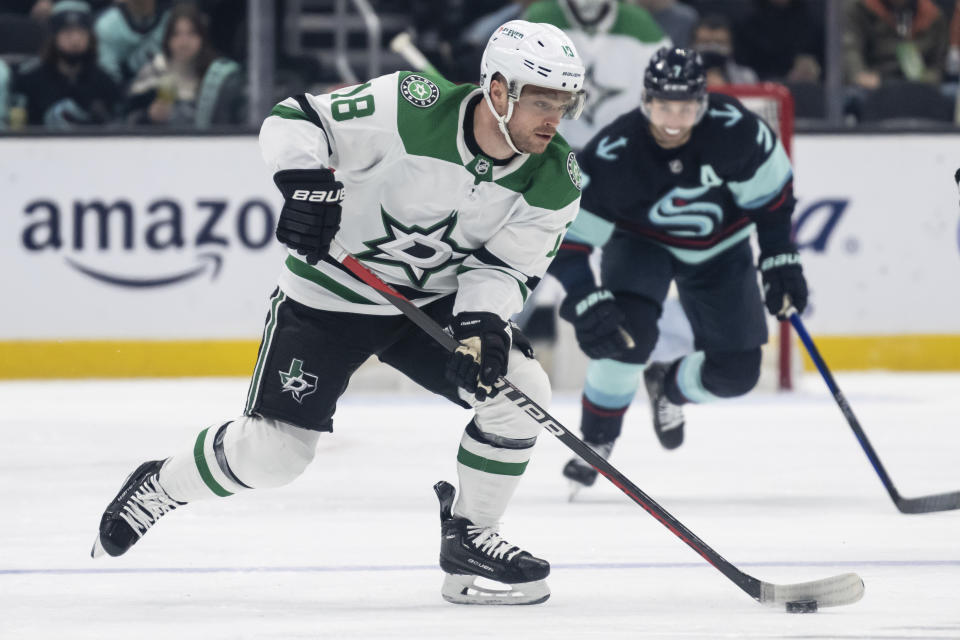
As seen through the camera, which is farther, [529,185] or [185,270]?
[185,270]

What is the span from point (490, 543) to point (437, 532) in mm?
630

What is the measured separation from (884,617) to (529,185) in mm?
955

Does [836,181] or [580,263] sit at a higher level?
[580,263]

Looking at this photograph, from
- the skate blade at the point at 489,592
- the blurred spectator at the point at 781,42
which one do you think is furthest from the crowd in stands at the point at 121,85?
the skate blade at the point at 489,592

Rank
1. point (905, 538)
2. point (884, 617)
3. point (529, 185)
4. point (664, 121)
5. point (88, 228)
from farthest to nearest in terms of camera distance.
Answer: point (88, 228) → point (664, 121) → point (905, 538) → point (529, 185) → point (884, 617)

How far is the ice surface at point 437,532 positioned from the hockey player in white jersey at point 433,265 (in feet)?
0.61

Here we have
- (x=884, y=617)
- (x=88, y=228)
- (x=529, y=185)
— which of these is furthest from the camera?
(x=88, y=228)

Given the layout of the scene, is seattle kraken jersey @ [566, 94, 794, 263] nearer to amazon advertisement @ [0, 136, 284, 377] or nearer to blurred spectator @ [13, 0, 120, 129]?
amazon advertisement @ [0, 136, 284, 377]

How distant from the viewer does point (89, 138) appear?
6492 mm

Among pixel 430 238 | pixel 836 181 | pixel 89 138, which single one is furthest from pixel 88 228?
pixel 430 238

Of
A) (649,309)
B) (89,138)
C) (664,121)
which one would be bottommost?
(89,138)

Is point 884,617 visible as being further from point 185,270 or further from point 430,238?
point 185,270

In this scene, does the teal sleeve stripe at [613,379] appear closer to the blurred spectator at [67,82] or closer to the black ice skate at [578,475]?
the black ice skate at [578,475]

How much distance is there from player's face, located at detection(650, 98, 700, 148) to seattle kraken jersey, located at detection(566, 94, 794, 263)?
0.24ft
